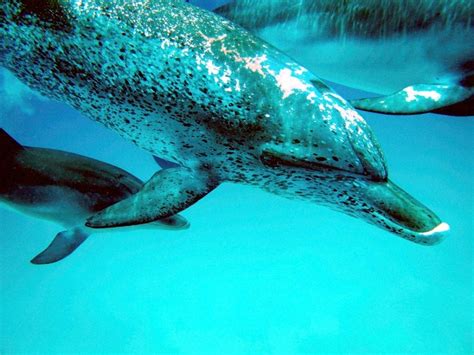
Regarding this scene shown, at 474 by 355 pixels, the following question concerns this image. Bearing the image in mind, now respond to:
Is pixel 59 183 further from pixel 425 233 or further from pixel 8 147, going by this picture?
pixel 425 233

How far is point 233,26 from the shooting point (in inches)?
134

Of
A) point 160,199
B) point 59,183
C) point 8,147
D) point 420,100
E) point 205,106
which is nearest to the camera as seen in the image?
point 205,106

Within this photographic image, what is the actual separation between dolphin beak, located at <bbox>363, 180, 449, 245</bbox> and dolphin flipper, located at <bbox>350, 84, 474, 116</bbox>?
1.20 m

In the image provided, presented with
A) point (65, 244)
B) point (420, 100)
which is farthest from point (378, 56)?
point (65, 244)

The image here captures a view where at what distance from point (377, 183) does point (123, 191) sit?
13.3 feet

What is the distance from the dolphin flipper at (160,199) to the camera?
10.5 ft

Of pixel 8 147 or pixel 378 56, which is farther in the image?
pixel 8 147

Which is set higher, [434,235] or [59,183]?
[59,183]

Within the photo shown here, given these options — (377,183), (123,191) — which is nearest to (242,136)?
(377,183)

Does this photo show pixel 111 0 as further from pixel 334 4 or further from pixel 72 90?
pixel 334 4

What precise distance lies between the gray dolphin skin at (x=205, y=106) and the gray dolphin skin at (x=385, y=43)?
3.79 ft

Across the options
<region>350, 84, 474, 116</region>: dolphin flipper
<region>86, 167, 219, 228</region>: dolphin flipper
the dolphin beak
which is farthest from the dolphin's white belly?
<region>86, 167, 219, 228</region>: dolphin flipper

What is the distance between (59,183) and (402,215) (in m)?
5.05

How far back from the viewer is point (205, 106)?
3.05 metres
